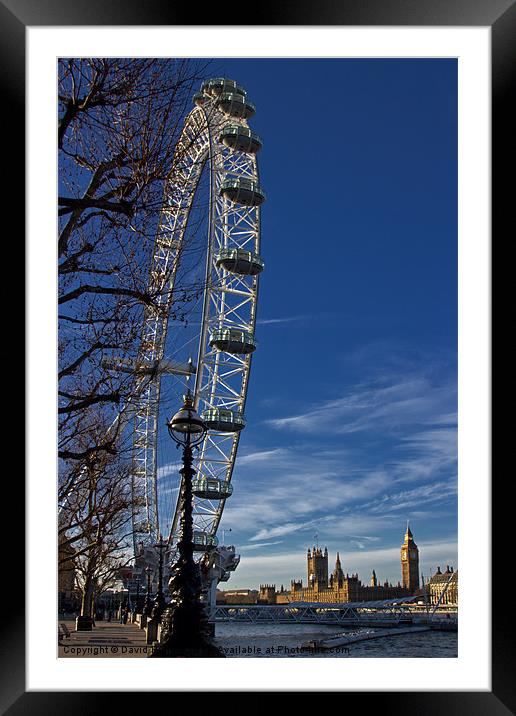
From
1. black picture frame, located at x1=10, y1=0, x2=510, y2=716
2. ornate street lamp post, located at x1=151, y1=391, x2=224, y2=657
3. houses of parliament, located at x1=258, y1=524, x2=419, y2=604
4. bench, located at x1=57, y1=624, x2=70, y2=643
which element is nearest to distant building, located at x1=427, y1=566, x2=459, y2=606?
houses of parliament, located at x1=258, y1=524, x2=419, y2=604

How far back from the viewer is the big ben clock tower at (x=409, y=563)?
70375 millimetres

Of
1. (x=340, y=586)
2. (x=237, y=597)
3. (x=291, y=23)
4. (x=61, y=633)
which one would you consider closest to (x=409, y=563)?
(x=340, y=586)

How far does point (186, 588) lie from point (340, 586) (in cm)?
6620

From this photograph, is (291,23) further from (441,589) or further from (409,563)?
(409,563)

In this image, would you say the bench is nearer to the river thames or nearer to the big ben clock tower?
the river thames

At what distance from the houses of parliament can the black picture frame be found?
58498 millimetres

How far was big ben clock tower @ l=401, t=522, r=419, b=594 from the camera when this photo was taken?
7038cm

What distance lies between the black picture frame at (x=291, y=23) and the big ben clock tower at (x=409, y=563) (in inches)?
2706

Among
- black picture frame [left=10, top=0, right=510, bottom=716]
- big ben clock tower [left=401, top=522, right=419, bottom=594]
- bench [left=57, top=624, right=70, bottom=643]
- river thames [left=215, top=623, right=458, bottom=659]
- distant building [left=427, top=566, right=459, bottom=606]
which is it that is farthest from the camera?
big ben clock tower [left=401, top=522, right=419, bottom=594]

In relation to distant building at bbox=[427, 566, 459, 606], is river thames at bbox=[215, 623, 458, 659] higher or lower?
higher

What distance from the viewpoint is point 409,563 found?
7238cm
